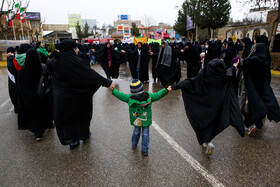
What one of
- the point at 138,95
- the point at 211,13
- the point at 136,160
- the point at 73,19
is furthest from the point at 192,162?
the point at 73,19

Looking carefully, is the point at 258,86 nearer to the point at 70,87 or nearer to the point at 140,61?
the point at 70,87

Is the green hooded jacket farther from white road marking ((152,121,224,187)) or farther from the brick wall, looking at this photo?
the brick wall

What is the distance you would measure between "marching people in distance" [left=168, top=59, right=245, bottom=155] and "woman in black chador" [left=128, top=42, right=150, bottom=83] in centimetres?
583

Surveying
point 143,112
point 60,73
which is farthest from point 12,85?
point 143,112

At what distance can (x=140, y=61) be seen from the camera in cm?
891

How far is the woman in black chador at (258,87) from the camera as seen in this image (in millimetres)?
3682

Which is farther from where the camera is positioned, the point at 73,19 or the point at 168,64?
the point at 73,19

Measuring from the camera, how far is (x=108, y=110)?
5.58m

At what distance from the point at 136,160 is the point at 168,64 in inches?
213

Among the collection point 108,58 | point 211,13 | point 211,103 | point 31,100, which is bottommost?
point 31,100

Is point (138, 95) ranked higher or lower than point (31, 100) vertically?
higher

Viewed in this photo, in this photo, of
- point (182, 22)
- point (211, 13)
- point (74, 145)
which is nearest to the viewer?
point (74, 145)

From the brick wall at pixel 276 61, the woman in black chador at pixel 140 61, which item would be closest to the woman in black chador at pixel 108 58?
the woman in black chador at pixel 140 61

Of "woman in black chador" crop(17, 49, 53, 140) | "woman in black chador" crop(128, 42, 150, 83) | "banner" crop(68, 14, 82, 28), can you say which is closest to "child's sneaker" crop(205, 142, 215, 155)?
"woman in black chador" crop(17, 49, 53, 140)
